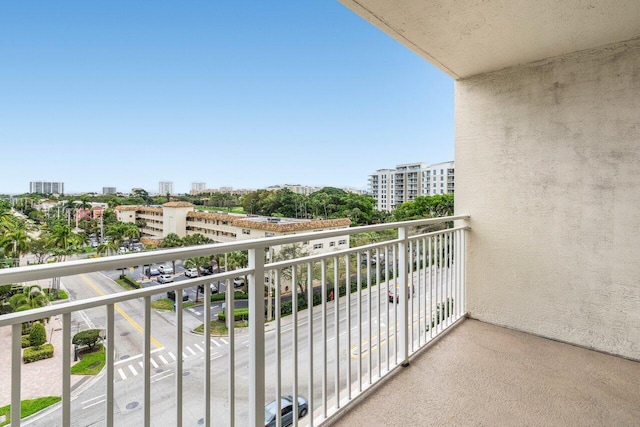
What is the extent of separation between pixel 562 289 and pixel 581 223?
0.52 metres

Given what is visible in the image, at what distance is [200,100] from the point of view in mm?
2186

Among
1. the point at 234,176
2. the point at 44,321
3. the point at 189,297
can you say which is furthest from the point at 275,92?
the point at 44,321

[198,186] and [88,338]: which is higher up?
[198,186]

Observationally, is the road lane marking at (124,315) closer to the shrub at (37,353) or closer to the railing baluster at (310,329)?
the shrub at (37,353)

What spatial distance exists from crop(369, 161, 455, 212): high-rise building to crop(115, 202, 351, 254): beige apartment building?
1.37 metres

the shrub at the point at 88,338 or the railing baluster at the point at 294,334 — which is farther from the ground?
the shrub at the point at 88,338

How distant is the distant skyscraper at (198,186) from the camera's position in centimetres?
180

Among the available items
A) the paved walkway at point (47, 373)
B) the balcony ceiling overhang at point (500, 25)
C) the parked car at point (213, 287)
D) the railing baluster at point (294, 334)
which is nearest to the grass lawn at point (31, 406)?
the paved walkway at point (47, 373)

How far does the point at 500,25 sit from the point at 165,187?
2134 mm

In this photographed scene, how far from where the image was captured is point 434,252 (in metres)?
2.61

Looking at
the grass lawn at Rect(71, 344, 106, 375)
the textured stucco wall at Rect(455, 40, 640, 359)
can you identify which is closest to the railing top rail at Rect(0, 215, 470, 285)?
the grass lawn at Rect(71, 344, 106, 375)

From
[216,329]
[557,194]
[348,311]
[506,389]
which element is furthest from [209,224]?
[557,194]

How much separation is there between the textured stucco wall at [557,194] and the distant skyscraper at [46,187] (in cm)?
289

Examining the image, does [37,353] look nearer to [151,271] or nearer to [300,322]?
[151,271]
